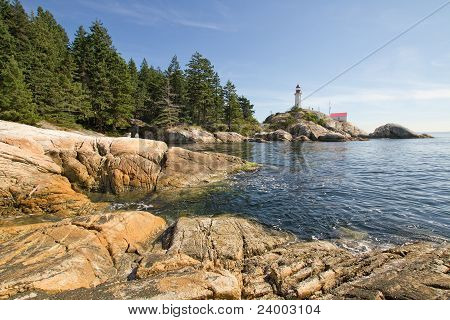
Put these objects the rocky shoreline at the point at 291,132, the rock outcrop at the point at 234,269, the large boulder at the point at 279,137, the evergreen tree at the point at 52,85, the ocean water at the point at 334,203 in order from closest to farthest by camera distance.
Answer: the rock outcrop at the point at 234,269 → the ocean water at the point at 334,203 → the evergreen tree at the point at 52,85 → the rocky shoreline at the point at 291,132 → the large boulder at the point at 279,137

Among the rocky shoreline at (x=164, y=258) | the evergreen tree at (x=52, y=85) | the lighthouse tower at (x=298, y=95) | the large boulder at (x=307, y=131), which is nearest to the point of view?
the rocky shoreline at (x=164, y=258)

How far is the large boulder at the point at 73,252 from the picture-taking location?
21.6 ft

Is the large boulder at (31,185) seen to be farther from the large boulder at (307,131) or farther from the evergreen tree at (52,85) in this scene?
the large boulder at (307,131)

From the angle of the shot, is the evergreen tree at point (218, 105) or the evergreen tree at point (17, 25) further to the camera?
the evergreen tree at point (218, 105)

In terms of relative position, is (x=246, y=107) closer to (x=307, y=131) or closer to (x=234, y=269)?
(x=307, y=131)

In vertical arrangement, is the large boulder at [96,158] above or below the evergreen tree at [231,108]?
below

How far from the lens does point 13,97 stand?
27812mm

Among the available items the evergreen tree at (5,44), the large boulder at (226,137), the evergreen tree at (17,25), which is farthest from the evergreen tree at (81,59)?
the large boulder at (226,137)

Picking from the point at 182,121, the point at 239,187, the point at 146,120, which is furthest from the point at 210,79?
the point at 239,187

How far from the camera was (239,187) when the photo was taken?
65.2 ft

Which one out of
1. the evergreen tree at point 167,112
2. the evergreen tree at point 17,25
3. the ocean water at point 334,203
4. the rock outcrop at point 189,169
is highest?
the evergreen tree at point 17,25

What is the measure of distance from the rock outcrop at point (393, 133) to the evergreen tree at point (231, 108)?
169ft

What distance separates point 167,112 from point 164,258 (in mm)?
57106
